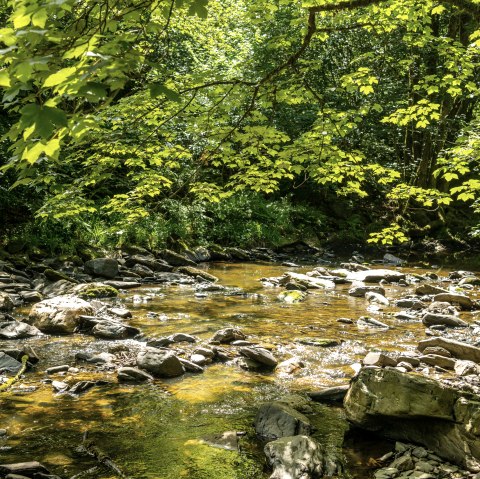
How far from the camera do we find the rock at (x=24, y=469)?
315cm

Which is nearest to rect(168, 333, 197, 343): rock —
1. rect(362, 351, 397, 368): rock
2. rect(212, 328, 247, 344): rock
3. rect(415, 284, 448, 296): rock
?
rect(212, 328, 247, 344): rock

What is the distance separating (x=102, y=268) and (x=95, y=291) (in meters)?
1.99

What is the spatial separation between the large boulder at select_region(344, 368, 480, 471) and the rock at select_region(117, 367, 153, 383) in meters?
2.15

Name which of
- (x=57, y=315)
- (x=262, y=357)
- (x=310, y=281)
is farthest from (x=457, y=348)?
(x=310, y=281)

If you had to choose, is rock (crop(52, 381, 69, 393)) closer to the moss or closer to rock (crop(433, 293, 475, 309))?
the moss

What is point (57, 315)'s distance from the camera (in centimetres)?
701

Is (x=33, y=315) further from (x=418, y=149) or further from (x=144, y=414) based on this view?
(x=418, y=149)

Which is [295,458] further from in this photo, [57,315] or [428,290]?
[428,290]

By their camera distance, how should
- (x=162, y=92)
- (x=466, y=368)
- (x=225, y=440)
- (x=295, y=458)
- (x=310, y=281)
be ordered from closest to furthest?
(x=162, y=92)
(x=295, y=458)
(x=225, y=440)
(x=466, y=368)
(x=310, y=281)

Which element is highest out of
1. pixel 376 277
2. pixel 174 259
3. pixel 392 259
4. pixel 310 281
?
pixel 174 259

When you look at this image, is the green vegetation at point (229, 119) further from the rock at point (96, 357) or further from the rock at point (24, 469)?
the rock at point (24, 469)

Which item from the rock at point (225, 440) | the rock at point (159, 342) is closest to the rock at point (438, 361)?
the rock at point (225, 440)

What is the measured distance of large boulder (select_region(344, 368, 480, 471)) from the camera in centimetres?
356

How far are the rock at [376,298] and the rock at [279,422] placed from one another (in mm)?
6353
